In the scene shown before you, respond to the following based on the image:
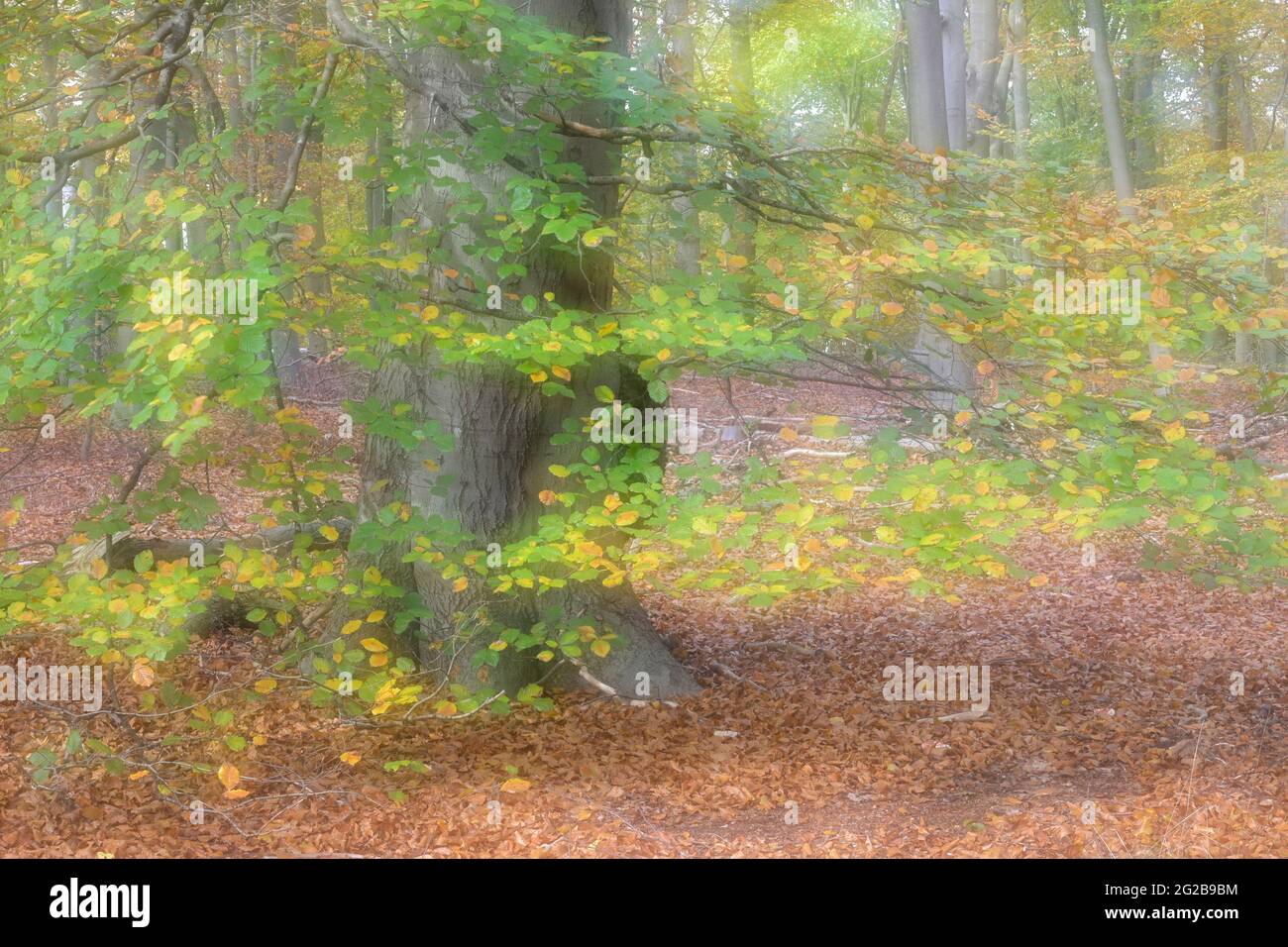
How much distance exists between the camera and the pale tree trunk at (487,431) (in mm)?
5918

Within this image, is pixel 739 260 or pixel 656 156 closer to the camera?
pixel 739 260

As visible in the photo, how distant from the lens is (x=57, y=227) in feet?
14.5

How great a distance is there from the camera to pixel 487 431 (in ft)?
20.6

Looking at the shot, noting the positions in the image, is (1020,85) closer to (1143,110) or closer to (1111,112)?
(1143,110)

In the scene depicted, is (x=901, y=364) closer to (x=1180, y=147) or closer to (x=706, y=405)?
(x=706, y=405)

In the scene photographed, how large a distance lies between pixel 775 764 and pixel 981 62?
1211 cm

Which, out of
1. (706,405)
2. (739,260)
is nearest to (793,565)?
(739,260)

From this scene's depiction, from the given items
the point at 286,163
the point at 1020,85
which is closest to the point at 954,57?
the point at 286,163

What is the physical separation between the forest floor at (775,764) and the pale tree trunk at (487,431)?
64 cm

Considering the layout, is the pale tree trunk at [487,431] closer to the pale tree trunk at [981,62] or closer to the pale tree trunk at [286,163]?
the pale tree trunk at [286,163]

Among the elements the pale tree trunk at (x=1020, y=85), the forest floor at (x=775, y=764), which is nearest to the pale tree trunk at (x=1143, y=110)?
the pale tree trunk at (x=1020, y=85)

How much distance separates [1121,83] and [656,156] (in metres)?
20.5
